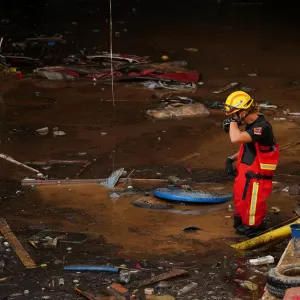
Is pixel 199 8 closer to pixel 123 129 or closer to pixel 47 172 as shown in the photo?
pixel 123 129

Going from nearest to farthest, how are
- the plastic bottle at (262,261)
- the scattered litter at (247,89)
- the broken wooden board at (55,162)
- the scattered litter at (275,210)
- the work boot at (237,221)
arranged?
the plastic bottle at (262,261) → the work boot at (237,221) → the scattered litter at (275,210) → the broken wooden board at (55,162) → the scattered litter at (247,89)

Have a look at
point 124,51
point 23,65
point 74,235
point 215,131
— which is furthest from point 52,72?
point 74,235

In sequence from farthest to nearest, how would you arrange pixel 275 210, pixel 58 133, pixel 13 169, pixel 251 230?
1. pixel 58 133
2. pixel 13 169
3. pixel 275 210
4. pixel 251 230

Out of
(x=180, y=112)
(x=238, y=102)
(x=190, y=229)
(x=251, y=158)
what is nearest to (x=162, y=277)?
(x=190, y=229)

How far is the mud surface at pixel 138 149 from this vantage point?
7.71 m

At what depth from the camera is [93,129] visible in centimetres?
1252

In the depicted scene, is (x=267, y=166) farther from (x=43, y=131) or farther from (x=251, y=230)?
(x=43, y=131)

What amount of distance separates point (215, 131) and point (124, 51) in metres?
5.79

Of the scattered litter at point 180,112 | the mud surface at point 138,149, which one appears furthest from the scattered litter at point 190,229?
the scattered litter at point 180,112

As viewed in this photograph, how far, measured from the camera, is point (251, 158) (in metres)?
8.18

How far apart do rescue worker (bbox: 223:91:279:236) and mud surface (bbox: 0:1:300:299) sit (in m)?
0.37

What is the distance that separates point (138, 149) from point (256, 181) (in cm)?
365

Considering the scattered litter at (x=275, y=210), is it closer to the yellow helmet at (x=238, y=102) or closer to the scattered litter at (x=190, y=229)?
the scattered litter at (x=190, y=229)

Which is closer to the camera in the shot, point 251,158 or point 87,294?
point 87,294
